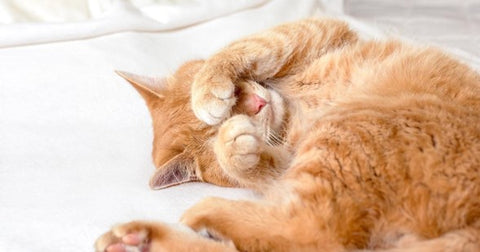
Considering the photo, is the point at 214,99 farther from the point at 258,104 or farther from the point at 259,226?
the point at 259,226

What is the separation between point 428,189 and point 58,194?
1110 mm

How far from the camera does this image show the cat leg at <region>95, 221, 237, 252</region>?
1.41 m

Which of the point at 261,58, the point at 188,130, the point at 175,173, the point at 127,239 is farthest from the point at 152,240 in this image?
the point at 261,58

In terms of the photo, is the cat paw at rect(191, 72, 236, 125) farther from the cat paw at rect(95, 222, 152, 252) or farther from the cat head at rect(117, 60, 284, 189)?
the cat paw at rect(95, 222, 152, 252)

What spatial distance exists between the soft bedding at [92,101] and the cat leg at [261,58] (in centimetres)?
28

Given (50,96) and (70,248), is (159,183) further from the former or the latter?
(50,96)

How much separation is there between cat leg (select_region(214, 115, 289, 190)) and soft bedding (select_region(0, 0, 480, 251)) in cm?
14

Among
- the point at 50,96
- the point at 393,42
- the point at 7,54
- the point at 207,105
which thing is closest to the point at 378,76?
the point at 393,42

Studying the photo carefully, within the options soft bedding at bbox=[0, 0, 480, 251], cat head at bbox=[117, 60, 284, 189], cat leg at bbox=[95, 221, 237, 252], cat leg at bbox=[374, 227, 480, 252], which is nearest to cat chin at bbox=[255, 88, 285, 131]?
cat head at bbox=[117, 60, 284, 189]

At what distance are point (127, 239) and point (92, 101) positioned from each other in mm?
1142

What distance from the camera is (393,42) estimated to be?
6.95ft

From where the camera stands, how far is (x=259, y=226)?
4.68ft

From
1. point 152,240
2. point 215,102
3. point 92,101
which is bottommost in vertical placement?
point 92,101

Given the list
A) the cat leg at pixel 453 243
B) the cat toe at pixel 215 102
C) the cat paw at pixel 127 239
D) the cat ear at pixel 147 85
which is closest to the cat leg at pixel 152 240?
the cat paw at pixel 127 239
